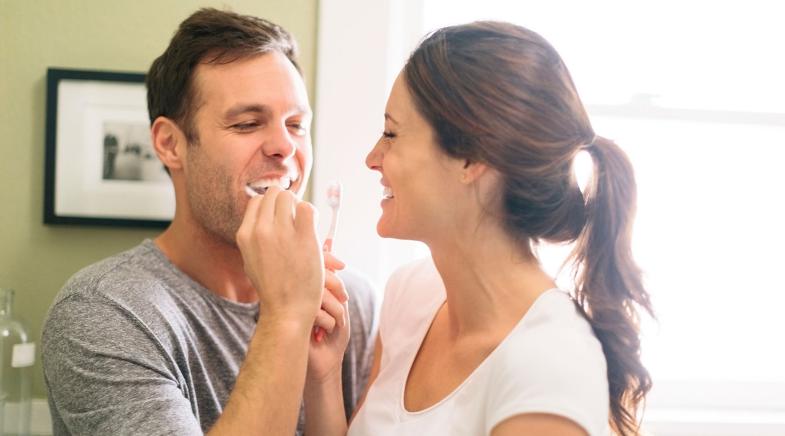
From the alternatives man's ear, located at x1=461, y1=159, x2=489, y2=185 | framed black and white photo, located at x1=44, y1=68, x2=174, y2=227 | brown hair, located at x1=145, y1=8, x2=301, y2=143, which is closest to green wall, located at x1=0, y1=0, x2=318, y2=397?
framed black and white photo, located at x1=44, y1=68, x2=174, y2=227

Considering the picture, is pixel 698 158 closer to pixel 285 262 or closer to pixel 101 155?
pixel 285 262

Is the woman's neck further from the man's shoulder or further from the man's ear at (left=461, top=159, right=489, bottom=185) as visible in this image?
the man's shoulder

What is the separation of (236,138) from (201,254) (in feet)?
0.70

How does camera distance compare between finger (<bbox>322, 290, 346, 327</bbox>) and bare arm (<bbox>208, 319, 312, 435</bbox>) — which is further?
finger (<bbox>322, 290, 346, 327</bbox>)

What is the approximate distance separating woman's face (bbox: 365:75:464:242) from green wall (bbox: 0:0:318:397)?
517mm

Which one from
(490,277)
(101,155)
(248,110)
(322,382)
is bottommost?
(322,382)

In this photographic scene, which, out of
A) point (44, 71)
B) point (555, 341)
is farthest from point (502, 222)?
point (44, 71)

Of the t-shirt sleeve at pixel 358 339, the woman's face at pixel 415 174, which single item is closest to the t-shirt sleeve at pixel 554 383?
the woman's face at pixel 415 174

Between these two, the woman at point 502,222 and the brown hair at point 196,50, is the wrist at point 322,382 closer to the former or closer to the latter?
the woman at point 502,222

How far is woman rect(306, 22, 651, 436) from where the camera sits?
0.95m

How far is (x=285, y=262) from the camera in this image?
1.07 metres

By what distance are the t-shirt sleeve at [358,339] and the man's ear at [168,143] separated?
372 mm

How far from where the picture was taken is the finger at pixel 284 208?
1.09 metres

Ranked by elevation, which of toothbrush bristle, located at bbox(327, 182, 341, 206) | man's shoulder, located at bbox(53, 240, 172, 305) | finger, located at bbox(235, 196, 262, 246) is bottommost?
man's shoulder, located at bbox(53, 240, 172, 305)
